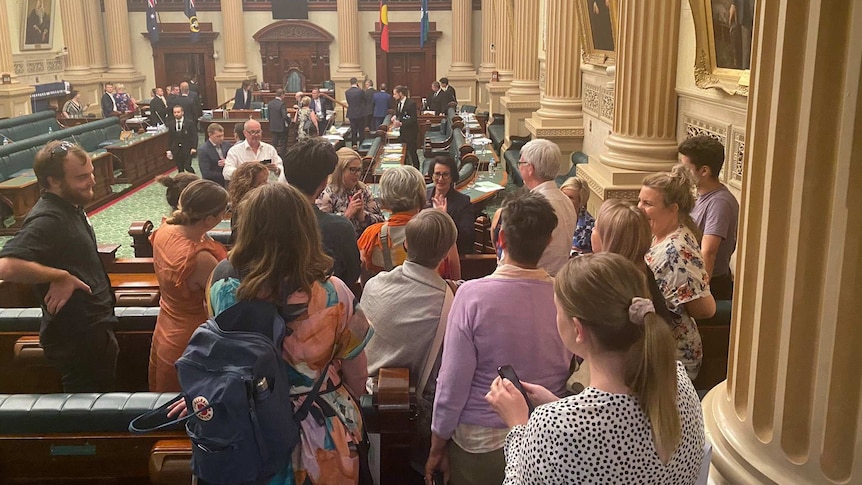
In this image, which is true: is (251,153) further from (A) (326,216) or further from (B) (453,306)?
(B) (453,306)

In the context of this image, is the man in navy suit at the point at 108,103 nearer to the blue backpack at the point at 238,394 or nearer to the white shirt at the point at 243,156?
the white shirt at the point at 243,156

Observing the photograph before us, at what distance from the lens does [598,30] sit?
26.8ft

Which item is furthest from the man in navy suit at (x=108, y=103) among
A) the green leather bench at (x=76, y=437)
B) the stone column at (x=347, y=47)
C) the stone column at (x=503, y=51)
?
the green leather bench at (x=76, y=437)

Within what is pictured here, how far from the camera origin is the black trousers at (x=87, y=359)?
321 cm

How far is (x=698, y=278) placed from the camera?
292 cm

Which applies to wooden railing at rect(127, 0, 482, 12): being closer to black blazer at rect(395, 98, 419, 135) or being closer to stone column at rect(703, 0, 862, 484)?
black blazer at rect(395, 98, 419, 135)

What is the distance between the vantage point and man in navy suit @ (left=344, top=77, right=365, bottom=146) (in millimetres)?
14758

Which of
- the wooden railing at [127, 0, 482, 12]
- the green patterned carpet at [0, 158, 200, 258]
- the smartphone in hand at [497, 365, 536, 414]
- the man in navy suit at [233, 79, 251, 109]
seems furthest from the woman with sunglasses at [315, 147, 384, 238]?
the wooden railing at [127, 0, 482, 12]

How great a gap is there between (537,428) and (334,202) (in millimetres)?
3288

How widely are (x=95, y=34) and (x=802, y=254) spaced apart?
882 inches

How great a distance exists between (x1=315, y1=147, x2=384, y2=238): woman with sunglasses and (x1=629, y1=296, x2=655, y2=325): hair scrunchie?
312cm

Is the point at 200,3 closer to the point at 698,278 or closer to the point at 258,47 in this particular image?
the point at 258,47

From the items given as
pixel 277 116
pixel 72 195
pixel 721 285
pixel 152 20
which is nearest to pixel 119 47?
pixel 152 20

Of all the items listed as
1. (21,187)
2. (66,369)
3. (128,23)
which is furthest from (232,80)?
(66,369)
